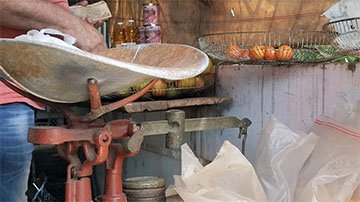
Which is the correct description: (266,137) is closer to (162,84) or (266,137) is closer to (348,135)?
(348,135)

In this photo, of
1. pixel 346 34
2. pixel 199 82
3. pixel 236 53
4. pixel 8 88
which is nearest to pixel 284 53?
pixel 236 53

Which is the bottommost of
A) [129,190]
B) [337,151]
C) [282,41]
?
[129,190]

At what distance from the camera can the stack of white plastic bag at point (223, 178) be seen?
1.18 meters

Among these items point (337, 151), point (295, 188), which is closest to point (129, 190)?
point (295, 188)

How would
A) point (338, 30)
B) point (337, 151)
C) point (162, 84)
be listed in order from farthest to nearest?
point (162, 84), point (337, 151), point (338, 30)

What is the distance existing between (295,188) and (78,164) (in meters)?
0.62

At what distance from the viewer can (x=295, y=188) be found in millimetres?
1206

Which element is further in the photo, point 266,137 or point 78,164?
point 266,137

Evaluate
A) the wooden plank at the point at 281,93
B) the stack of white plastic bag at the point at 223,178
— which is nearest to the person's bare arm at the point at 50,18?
the stack of white plastic bag at the point at 223,178

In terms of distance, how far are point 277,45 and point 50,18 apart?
78cm

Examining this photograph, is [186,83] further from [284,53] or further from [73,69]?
[73,69]

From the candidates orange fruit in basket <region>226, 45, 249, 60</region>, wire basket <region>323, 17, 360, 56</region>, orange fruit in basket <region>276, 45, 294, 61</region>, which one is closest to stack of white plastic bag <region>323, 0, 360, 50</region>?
wire basket <region>323, 17, 360, 56</region>

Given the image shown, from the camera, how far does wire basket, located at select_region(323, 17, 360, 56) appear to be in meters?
1.03

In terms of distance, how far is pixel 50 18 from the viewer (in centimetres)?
99
